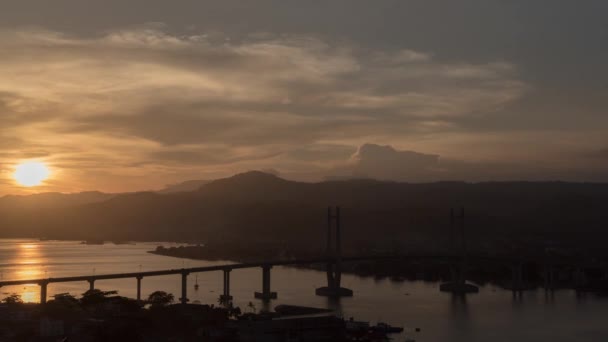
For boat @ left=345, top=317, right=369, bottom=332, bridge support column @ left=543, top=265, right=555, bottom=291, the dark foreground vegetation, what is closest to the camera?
the dark foreground vegetation

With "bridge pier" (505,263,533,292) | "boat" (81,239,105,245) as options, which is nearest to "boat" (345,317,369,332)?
"bridge pier" (505,263,533,292)

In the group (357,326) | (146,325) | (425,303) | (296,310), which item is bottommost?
(425,303)

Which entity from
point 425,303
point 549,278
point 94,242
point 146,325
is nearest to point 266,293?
point 425,303

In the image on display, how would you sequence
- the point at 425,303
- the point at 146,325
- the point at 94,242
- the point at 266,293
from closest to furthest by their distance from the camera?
the point at 146,325 < the point at 425,303 < the point at 266,293 < the point at 94,242

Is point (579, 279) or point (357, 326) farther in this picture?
point (579, 279)

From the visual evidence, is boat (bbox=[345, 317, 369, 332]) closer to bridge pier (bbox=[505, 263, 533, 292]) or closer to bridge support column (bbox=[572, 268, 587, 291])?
bridge pier (bbox=[505, 263, 533, 292])

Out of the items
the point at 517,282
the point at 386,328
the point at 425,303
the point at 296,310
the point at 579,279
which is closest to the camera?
the point at 386,328

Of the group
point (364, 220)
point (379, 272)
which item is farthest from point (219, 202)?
point (379, 272)

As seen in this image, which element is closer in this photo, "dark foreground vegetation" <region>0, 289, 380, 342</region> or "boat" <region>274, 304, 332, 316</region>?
"dark foreground vegetation" <region>0, 289, 380, 342</region>

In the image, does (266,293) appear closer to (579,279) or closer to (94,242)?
(579,279)

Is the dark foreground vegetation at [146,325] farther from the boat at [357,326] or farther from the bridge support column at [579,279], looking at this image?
the bridge support column at [579,279]
